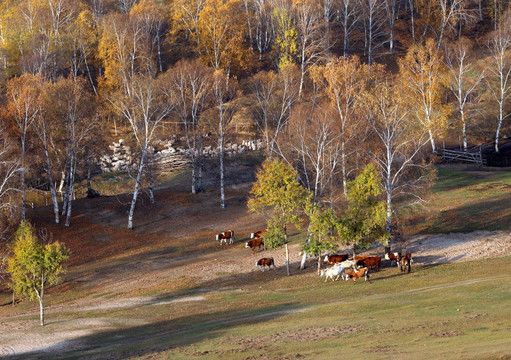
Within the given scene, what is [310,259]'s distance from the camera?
5184 centimetres

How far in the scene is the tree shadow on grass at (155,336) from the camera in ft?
87.2

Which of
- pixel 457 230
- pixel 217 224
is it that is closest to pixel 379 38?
pixel 217 224

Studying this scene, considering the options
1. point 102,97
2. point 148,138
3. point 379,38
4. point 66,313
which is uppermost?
point 379,38

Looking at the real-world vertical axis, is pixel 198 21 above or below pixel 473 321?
above

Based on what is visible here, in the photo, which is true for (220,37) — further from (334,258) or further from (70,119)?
(334,258)

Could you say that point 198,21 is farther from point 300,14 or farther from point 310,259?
point 310,259

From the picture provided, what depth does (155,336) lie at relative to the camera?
96.8 ft

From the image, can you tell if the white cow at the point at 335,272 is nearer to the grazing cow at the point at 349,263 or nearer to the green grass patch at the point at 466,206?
the grazing cow at the point at 349,263

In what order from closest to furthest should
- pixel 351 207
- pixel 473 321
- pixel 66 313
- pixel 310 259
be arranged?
pixel 473 321, pixel 66 313, pixel 351 207, pixel 310 259

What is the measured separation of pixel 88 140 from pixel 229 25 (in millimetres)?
45169

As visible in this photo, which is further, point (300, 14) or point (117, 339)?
point (300, 14)

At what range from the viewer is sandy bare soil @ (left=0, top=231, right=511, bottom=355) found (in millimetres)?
31417

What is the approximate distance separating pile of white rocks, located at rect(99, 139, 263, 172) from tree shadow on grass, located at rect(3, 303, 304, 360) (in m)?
Answer: 59.6

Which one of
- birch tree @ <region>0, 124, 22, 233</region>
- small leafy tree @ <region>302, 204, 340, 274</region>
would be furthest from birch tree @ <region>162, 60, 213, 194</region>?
small leafy tree @ <region>302, 204, 340, 274</region>
